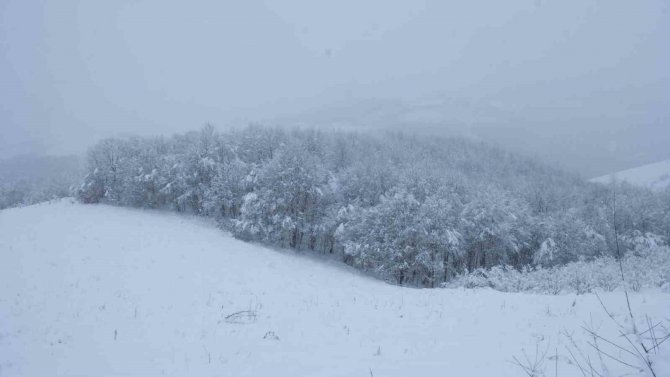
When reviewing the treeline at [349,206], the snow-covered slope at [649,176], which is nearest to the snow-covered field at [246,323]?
the treeline at [349,206]

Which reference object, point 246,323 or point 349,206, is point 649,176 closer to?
point 349,206

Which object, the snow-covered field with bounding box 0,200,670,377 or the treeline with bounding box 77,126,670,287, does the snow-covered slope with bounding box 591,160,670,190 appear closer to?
the treeline with bounding box 77,126,670,287

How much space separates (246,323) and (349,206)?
84.7 feet

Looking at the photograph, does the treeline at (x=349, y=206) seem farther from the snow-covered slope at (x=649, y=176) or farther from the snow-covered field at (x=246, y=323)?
the snow-covered slope at (x=649, y=176)

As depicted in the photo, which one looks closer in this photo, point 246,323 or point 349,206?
point 246,323

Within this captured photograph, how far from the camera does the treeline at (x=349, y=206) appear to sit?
3441 centimetres

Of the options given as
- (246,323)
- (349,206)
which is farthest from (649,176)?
(246,323)

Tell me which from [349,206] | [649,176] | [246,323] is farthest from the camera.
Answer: [649,176]

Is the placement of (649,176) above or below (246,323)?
above

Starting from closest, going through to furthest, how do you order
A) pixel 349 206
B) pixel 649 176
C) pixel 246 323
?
pixel 246 323 → pixel 349 206 → pixel 649 176

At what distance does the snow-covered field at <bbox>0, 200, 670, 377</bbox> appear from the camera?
9398 millimetres

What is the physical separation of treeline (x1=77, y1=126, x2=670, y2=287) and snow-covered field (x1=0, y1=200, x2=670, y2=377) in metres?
15.5

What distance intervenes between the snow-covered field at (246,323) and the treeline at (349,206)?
612 inches

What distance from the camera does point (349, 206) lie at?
124ft
